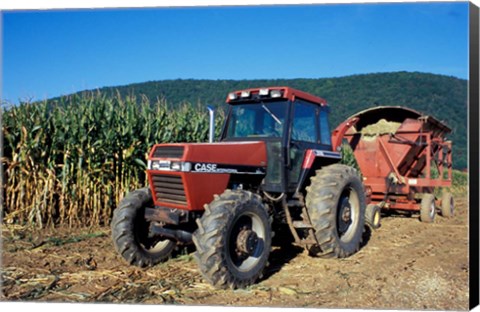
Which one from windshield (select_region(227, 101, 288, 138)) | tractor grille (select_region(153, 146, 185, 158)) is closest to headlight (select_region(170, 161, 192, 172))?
tractor grille (select_region(153, 146, 185, 158))

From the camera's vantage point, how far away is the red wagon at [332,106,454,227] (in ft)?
33.4

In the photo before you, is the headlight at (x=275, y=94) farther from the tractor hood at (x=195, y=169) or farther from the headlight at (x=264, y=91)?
the tractor hood at (x=195, y=169)

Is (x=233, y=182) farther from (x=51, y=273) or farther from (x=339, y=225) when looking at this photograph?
(x=51, y=273)

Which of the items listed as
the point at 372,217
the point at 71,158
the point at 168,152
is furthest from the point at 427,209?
the point at 71,158

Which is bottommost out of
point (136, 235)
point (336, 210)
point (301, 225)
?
point (136, 235)

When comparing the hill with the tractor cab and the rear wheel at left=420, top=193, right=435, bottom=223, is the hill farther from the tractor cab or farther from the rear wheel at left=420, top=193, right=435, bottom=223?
the tractor cab

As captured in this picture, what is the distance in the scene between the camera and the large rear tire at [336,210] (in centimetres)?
587

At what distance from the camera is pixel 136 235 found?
19.0ft

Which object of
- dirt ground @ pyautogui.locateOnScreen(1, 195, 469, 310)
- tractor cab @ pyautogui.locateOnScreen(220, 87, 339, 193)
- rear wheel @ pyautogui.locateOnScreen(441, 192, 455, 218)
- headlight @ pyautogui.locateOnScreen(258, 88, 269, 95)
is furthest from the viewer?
rear wheel @ pyautogui.locateOnScreen(441, 192, 455, 218)

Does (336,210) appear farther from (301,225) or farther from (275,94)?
(275,94)

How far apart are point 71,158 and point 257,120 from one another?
3659 mm

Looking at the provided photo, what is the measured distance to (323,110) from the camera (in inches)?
268

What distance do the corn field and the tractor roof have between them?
287 centimetres

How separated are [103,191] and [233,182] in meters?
3.52
